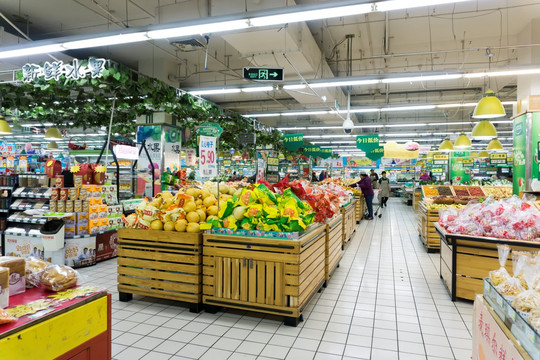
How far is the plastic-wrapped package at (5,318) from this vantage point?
149 cm

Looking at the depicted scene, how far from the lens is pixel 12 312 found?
1.62m

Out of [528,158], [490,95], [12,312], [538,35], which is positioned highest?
[538,35]

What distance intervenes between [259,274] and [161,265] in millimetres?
1247

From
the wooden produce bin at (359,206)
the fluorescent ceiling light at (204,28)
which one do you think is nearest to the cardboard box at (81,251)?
the fluorescent ceiling light at (204,28)

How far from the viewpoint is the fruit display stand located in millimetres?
1493

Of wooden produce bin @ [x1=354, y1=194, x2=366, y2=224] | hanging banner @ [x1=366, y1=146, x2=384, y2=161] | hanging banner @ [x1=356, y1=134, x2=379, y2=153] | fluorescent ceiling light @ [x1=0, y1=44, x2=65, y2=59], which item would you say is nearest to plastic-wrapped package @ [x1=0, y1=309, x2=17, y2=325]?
fluorescent ceiling light @ [x1=0, y1=44, x2=65, y2=59]

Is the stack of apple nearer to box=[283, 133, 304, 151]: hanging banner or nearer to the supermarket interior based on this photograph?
the supermarket interior

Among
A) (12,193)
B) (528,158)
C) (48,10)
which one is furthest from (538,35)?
(12,193)

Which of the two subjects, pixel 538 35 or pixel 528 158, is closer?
pixel 528 158

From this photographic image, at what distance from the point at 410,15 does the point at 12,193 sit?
373 inches

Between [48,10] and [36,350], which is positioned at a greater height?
[48,10]

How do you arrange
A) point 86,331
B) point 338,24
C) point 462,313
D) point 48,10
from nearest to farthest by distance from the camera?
point 86,331 < point 462,313 < point 48,10 < point 338,24

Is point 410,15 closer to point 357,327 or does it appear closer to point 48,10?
point 357,327

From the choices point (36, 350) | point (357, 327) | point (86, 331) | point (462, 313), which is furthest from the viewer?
point (462, 313)
